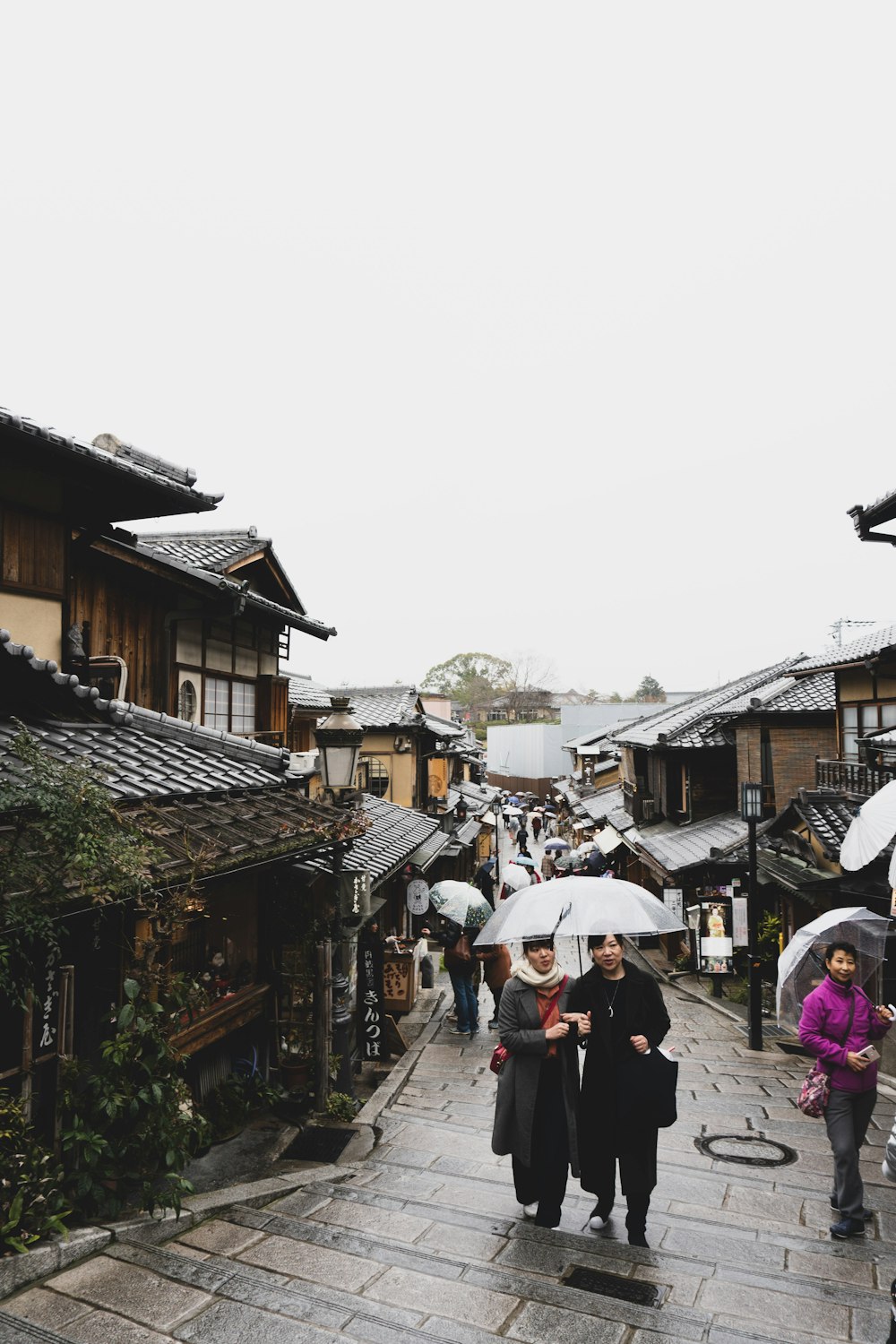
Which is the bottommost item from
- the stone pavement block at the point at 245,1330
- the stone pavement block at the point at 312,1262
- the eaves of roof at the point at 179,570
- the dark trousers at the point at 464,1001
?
the dark trousers at the point at 464,1001

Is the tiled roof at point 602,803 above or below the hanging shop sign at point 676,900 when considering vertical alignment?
above

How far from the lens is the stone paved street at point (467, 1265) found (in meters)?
4.51

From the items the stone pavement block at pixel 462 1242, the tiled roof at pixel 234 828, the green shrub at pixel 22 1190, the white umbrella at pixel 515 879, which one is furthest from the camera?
the white umbrella at pixel 515 879

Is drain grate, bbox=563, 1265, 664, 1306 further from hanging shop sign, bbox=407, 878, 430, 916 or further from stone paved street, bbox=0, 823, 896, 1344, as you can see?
hanging shop sign, bbox=407, 878, 430, 916

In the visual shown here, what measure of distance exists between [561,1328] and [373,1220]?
2.10m

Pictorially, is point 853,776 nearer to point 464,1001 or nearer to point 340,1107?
point 464,1001

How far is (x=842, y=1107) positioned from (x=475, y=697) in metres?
91.9

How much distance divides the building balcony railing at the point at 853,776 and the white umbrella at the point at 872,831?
6344 millimetres

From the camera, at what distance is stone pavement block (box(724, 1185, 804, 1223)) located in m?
6.83

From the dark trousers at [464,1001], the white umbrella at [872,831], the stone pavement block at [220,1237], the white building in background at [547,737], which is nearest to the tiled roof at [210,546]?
the dark trousers at [464,1001]

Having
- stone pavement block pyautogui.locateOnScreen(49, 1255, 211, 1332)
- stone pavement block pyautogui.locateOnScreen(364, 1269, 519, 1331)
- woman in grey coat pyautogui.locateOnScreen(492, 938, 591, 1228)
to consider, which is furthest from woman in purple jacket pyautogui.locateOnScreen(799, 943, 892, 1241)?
stone pavement block pyautogui.locateOnScreen(49, 1255, 211, 1332)

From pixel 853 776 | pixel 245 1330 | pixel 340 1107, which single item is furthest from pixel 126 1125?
pixel 853 776

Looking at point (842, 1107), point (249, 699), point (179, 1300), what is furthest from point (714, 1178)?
point (249, 699)

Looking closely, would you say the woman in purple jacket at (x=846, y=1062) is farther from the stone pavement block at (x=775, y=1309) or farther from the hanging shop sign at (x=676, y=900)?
the hanging shop sign at (x=676, y=900)
